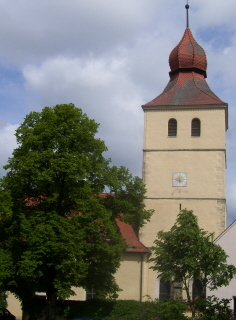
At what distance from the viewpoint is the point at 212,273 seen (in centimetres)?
1956

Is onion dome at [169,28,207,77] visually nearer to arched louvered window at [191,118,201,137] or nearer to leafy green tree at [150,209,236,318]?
Answer: arched louvered window at [191,118,201,137]

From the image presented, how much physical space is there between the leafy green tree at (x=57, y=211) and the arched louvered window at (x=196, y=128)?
821 centimetres

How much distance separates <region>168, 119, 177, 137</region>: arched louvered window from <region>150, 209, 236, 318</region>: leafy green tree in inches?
374

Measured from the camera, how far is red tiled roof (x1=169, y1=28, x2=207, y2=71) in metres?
32.4

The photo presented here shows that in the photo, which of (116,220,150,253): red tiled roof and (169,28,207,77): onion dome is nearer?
(116,220,150,253): red tiled roof

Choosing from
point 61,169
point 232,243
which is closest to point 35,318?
point 61,169

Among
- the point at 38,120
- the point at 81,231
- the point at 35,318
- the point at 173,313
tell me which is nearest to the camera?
the point at 173,313

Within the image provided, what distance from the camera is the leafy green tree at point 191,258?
1958cm

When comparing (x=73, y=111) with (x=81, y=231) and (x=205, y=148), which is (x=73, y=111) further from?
(x=205, y=148)

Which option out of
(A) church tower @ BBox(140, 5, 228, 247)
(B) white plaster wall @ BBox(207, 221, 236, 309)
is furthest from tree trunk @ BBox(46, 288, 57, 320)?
(A) church tower @ BBox(140, 5, 228, 247)

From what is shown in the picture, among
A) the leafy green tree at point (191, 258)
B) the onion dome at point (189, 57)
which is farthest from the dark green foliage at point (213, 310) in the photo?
the onion dome at point (189, 57)

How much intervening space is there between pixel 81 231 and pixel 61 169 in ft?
8.50

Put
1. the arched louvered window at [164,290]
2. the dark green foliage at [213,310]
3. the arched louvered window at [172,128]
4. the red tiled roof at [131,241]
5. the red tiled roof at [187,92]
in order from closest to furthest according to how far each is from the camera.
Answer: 1. the dark green foliage at [213,310]
2. the arched louvered window at [164,290]
3. the red tiled roof at [131,241]
4. the arched louvered window at [172,128]
5. the red tiled roof at [187,92]

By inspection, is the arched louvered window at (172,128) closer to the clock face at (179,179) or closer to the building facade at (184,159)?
the building facade at (184,159)
